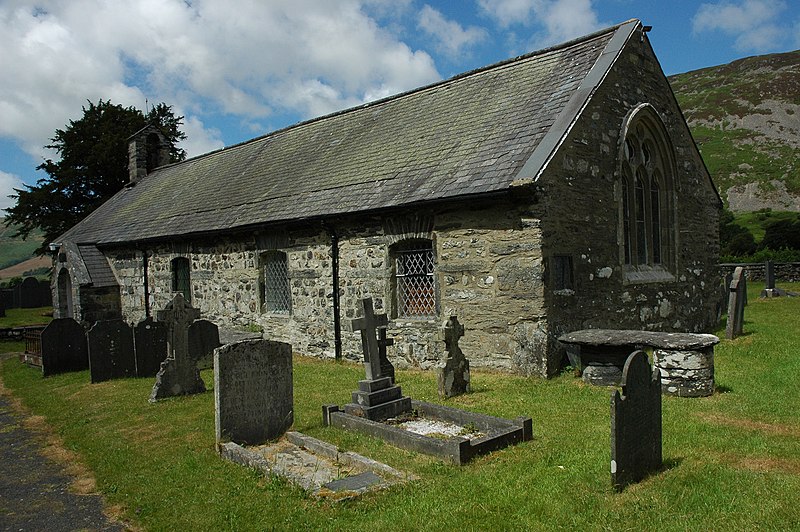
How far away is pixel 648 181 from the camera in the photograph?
43.8 ft

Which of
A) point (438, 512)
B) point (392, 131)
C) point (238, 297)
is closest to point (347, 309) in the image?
point (238, 297)

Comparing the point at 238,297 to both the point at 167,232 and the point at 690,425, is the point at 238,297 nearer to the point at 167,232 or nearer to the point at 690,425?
the point at 167,232

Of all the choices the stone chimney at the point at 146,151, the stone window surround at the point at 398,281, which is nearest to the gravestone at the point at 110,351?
the stone window surround at the point at 398,281

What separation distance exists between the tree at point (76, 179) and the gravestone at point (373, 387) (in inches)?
1113

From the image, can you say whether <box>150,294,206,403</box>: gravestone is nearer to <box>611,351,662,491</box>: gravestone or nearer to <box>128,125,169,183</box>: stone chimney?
<box>611,351,662,491</box>: gravestone

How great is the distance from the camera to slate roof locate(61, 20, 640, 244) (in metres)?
→ 11.1

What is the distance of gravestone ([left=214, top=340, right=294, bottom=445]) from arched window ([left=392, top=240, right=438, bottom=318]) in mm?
4768

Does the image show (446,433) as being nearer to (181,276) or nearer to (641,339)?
(641,339)

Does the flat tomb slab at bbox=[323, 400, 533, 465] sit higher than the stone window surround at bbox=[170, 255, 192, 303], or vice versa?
the stone window surround at bbox=[170, 255, 192, 303]

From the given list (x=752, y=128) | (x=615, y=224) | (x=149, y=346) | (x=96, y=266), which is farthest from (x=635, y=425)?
(x=752, y=128)

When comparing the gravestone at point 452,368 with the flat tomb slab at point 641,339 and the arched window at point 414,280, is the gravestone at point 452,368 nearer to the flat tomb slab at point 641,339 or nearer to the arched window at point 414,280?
the flat tomb slab at point 641,339

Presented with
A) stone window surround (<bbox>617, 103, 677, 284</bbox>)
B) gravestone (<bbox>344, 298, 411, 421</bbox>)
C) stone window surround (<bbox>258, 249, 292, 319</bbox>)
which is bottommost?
gravestone (<bbox>344, 298, 411, 421</bbox>)

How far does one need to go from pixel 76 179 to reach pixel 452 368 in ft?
103

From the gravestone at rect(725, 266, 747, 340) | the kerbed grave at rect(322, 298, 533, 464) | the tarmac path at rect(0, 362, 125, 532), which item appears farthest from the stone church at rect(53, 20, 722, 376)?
the tarmac path at rect(0, 362, 125, 532)
